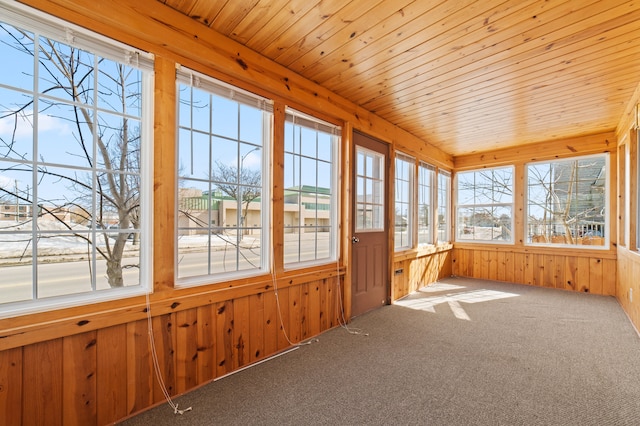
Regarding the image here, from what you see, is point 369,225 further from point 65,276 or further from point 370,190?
point 65,276

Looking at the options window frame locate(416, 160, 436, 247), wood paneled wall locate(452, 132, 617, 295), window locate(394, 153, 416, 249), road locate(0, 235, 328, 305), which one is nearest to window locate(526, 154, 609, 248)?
wood paneled wall locate(452, 132, 617, 295)

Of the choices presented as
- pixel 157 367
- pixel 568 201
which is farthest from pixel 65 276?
pixel 568 201

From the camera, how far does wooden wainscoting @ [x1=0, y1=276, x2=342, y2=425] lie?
1.49 metres

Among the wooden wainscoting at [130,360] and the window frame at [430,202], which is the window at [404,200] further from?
the wooden wainscoting at [130,360]

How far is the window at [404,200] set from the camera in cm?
449

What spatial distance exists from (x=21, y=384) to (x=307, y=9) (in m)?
2.51

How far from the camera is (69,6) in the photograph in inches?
62.9

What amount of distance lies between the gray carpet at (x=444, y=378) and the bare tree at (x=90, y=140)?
1.14m

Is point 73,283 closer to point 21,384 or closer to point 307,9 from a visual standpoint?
point 21,384

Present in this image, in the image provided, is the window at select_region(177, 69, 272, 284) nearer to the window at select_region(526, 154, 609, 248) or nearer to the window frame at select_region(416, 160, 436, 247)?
the window frame at select_region(416, 160, 436, 247)

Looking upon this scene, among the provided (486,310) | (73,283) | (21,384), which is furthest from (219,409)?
(486,310)

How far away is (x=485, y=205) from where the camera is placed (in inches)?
229

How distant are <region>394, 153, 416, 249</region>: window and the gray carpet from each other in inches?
55.2

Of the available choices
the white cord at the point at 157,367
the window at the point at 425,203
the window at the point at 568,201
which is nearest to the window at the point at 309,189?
the white cord at the point at 157,367
